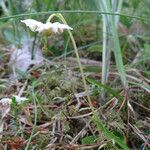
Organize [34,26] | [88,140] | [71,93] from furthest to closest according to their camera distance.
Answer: [71,93] < [88,140] < [34,26]

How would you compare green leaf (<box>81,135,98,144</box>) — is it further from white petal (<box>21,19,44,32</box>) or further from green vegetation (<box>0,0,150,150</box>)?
white petal (<box>21,19,44,32</box>)

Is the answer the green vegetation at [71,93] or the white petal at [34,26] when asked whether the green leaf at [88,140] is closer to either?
the green vegetation at [71,93]

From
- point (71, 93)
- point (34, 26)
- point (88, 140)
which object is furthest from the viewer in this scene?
point (71, 93)

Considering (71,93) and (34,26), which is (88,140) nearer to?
(71,93)

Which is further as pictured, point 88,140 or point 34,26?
point 88,140

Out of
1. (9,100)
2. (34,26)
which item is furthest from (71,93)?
(34,26)

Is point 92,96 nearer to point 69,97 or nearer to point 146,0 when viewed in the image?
point 69,97

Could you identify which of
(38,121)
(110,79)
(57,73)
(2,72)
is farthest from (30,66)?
(38,121)

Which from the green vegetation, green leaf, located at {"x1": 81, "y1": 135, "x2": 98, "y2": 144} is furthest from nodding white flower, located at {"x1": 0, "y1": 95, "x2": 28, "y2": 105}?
green leaf, located at {"x1": 81, "y1": 135, "x2": 98, "y2": 144}

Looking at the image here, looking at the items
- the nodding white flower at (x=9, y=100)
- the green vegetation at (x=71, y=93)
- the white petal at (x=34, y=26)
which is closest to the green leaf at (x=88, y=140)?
the green vegetation at (x=71, y=93)
